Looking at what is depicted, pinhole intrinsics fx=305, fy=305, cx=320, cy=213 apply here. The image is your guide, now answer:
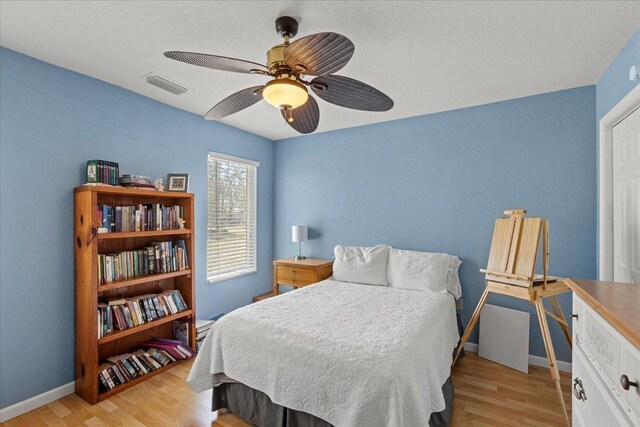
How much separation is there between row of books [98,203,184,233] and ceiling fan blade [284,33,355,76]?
1885 millimetres

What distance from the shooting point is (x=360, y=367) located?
60.2 inches

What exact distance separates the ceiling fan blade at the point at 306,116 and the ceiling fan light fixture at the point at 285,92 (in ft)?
0.78

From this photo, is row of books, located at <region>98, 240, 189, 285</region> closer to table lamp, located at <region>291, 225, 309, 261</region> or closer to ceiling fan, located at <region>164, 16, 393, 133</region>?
table lamp, located at <region>291, 225, 309, 261</region>

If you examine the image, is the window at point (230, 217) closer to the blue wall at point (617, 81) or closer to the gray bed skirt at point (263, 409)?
the gray bed skirt at point (263, 409)

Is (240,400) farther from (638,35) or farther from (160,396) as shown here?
(638,35)

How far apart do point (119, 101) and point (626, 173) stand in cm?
392

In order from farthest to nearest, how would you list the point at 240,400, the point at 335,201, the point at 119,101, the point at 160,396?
the point at 335,201
the point at 119,101
the point at 160,396
the point at 240,400

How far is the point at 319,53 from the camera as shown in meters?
1.42

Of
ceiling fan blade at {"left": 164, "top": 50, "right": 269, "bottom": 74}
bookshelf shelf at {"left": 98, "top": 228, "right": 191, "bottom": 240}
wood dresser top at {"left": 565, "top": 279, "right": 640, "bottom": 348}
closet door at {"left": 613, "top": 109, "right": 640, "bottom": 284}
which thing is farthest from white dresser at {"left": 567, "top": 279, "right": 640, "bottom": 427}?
bookshelf shelf at {"left": 98, "top": 228, "right": 191, "bottom": 240}

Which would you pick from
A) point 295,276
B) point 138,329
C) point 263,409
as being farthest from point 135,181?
point 263,409

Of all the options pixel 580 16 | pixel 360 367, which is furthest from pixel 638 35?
pixel 360 367

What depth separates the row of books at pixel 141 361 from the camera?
236 cm

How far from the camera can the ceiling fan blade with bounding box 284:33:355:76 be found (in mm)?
1327

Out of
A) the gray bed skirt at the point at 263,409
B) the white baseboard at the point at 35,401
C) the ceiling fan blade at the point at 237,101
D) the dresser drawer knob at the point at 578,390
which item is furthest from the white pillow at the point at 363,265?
the white baseboard at the point at 35,401
